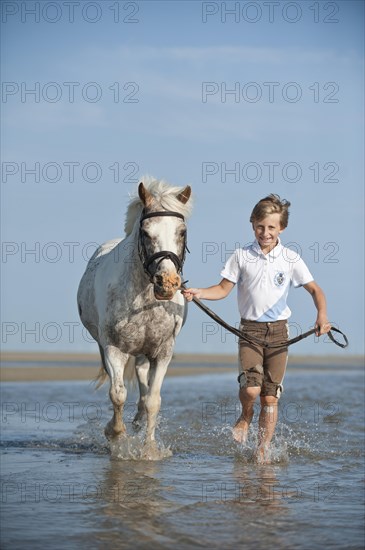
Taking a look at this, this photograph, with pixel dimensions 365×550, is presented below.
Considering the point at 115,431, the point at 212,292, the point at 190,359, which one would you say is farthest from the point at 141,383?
the point at 190,359

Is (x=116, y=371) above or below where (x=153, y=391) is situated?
above

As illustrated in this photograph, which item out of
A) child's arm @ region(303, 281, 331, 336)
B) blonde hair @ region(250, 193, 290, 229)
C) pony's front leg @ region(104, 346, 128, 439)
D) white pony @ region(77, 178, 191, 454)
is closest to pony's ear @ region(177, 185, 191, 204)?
white pony @ region(77, 178, 191, 454)

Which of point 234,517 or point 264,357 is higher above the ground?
point 264,357

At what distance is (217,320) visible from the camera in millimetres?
7031

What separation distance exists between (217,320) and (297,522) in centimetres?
242

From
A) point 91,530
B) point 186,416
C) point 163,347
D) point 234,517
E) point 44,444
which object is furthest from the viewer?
point 186,416

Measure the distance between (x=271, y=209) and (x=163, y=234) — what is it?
91 centimetres

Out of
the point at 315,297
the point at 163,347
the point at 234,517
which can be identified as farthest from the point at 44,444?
the point at 234,517

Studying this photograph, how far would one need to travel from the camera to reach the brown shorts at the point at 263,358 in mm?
6914

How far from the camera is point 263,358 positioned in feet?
23.0

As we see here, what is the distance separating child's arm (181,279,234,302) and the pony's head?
19 centimetres

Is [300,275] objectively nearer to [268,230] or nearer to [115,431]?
[268,230]

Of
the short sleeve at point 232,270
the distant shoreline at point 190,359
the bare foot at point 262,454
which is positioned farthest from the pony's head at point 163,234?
the distant shoreline at point 190,359

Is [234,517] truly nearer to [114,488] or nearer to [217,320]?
[114,488]
